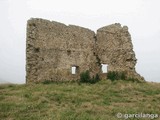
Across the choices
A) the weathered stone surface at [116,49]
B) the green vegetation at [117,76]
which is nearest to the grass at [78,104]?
the green vegetation at [117,76]

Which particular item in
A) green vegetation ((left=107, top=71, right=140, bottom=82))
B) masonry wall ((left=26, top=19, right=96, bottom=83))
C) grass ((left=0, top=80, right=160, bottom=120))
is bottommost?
grass ((left=0, top=80, right=160, bottom=120))

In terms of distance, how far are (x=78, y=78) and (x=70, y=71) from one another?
2.64ft

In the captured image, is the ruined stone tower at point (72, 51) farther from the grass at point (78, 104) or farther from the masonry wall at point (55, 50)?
the grass at point (78, 104)

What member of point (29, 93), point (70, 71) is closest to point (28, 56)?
point (70, 71)

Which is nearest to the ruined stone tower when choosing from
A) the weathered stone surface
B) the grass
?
the weathered stone surface

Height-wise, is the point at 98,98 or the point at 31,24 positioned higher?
the point at 31,24

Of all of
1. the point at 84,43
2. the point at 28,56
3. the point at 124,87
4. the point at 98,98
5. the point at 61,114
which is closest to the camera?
the point at 61,114

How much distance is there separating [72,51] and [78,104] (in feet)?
28.8

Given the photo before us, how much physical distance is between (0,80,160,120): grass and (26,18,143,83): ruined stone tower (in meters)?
4.06

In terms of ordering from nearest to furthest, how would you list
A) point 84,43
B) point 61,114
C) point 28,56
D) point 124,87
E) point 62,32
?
point 61,114 → point 124,87 → point 28,56 → point 62,32 → point 84,43

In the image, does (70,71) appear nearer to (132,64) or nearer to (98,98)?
(132,64)

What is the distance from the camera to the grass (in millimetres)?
8969

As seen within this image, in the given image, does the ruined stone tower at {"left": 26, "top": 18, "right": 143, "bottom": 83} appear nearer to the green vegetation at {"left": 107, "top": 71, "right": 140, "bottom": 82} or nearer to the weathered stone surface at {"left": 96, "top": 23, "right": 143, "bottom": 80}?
the weathered stone surface at {"left": 96, "top": 23, "right": 143, "bottom": 80}

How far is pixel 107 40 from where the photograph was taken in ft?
66.7
